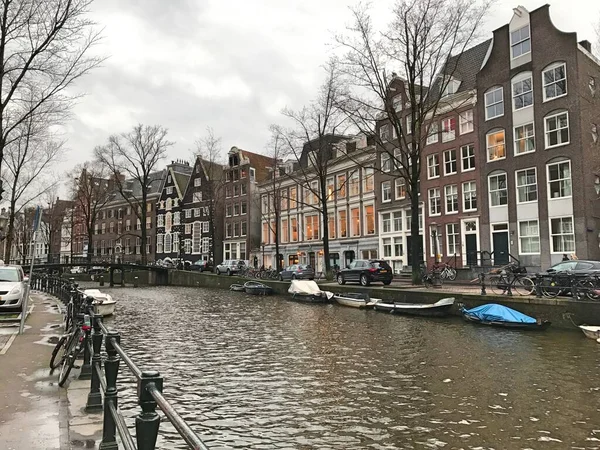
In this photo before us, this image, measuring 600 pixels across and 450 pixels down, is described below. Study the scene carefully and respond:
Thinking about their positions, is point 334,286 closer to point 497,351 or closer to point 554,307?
point 554,307

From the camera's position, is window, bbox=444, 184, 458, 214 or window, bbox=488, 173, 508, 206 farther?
window, bbox=444, 184, 458, 214

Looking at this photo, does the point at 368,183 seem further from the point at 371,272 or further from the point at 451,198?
the point at 371,272

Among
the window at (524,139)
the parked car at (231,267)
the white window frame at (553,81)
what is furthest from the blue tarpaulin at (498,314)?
the parked car at (231,267)

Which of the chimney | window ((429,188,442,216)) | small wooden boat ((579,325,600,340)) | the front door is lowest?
small wooden boat ((579,325,600,340))

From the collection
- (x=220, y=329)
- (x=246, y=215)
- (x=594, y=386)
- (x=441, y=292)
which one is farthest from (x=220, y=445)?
(x=246, y=215)

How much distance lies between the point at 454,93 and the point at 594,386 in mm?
34089

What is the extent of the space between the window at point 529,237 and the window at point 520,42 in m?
12.5

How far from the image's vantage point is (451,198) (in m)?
40.2

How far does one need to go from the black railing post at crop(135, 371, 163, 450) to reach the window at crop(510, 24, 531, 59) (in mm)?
38818

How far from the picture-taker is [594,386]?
35.4ft

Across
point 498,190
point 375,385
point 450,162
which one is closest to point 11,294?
point 375,385

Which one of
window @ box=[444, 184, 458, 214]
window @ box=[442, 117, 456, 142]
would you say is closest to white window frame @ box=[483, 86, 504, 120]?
window @ box=[442, 117, 456, 142]

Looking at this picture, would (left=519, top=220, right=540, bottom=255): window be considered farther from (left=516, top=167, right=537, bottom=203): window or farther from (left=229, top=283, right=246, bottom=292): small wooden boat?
(left=229, top=283, right=246, bottom=292): small wooden boat

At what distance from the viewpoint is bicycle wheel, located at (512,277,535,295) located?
71.9 feet
